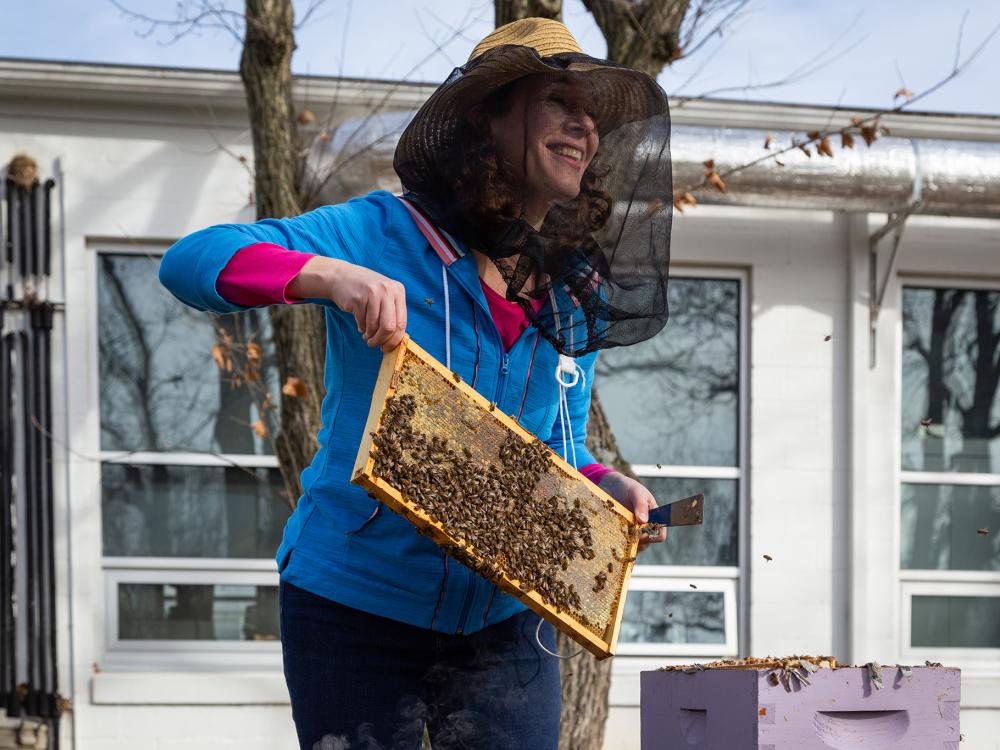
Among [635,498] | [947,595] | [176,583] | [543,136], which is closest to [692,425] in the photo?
[947,595]

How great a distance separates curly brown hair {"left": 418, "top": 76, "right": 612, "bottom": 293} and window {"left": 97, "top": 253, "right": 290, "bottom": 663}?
4.72 metres

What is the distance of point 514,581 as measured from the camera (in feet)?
6.53

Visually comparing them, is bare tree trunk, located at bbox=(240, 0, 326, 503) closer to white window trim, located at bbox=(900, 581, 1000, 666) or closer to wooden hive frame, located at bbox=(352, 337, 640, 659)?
wooden hive frame, located at bbox=(352, 337, 640, 659)

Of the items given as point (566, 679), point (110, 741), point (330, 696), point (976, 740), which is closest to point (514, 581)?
point (330, 696)

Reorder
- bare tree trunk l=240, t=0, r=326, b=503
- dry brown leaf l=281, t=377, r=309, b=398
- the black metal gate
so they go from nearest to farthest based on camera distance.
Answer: dry brown leaf l=281, t=377, r=309, b=398 < bare tree trunk l=240, t=0, r=326, b=503 < the black metal gate

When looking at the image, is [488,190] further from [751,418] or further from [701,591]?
[701,591]

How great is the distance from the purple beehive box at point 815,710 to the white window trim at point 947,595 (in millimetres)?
5057

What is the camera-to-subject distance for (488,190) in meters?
2.16

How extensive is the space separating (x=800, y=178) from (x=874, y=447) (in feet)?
5.89

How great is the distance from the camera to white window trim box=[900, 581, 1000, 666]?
7.15 m

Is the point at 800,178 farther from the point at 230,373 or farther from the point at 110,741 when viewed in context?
the point at 110,741

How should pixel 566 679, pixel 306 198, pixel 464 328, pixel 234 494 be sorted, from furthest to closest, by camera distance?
pixel 234 494, pixel 306 198, pixel 566 679, pixel 464 328

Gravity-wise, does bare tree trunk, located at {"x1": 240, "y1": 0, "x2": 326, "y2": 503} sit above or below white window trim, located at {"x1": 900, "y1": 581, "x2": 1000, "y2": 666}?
above

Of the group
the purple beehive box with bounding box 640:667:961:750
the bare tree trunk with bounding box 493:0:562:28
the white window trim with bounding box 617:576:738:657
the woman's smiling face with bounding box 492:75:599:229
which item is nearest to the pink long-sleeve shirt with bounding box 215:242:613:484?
the woman's smiling face with bounding box 492:75:599:229
